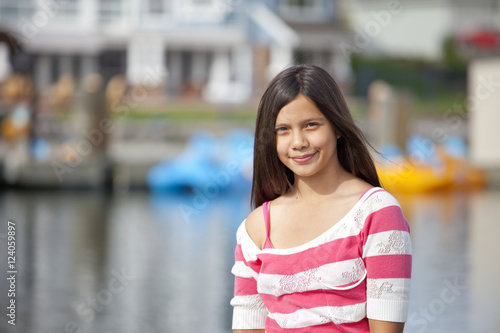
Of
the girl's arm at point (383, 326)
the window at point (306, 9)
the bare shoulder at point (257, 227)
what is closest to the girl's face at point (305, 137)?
Result: the bare shoulder at point (257, 227)

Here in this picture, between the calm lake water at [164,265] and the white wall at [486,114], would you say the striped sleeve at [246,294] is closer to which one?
the calm lake water at [164,265]

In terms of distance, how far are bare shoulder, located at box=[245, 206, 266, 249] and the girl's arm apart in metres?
0.39

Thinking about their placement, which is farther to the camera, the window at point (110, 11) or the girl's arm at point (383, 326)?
the window at point (110, 11)

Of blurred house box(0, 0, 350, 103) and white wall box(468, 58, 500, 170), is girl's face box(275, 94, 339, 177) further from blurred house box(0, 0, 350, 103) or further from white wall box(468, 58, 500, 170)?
blurred house box(0, 0, 350, 103)

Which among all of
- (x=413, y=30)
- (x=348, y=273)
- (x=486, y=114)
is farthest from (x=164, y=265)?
(x=413, y=30)

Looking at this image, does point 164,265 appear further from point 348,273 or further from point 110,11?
point 110,11

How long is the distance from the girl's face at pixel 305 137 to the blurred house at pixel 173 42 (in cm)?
4002

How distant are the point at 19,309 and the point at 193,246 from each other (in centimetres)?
405

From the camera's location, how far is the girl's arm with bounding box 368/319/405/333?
255 cm

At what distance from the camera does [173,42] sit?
4584cm

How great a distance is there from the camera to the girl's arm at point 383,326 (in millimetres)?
2555

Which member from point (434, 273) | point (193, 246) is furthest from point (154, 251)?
point (434, 273)

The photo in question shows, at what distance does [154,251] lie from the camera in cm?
1116

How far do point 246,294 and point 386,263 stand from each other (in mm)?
453
